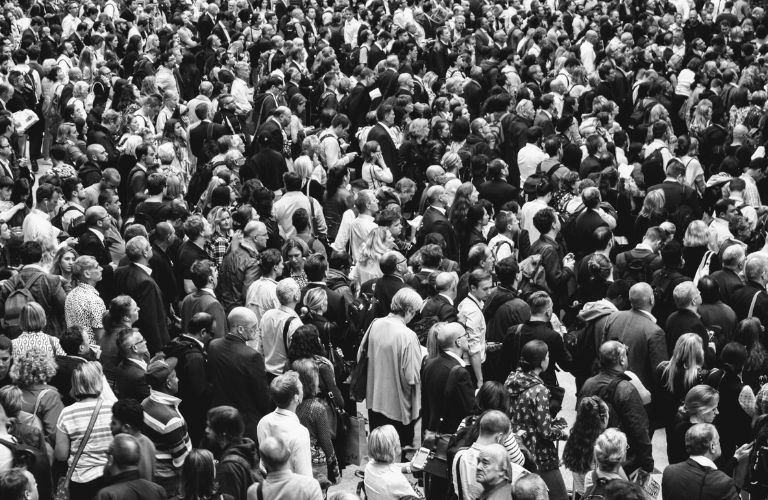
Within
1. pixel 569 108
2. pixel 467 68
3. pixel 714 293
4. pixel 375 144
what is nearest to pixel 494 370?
pixel 714 293

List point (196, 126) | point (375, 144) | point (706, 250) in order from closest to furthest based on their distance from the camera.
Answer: point (706, 250), point (375, 144), point (196, 126)

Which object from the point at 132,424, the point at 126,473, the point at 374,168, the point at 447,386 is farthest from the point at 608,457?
the point at 374,168

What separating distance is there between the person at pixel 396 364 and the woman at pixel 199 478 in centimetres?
267

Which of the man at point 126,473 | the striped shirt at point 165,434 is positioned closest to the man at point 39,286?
the striped shirt at point 165,434

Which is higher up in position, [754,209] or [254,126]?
[754,209]

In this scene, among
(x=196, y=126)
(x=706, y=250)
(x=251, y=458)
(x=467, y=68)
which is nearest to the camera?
(x=251, y=458)

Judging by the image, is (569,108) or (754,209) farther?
(569,108)

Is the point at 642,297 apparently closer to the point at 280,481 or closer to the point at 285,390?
the point at 285,390

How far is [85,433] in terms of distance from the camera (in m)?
7.18

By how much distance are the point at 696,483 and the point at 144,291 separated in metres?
4.97

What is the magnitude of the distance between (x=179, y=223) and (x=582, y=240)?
385 centimetres

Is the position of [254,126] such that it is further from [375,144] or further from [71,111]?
[375,144]

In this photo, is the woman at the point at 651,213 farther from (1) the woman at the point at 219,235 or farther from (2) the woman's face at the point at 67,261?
(2) the woman's face at the point at 67,261

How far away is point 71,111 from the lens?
1506cm
